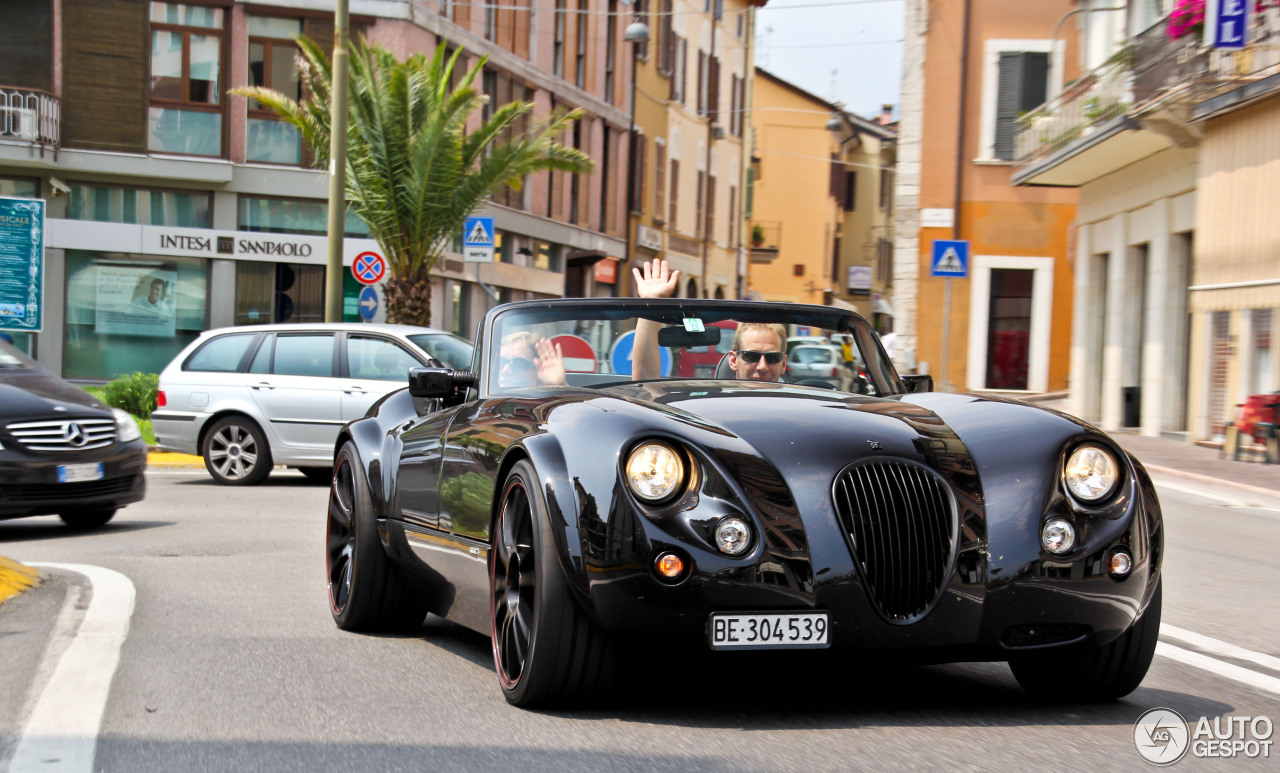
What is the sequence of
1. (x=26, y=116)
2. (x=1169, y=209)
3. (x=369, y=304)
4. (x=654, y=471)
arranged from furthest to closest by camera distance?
(x=26, y=116)
(x=1169, y=209)
(x=369, y=304)
(x=654, y=471)

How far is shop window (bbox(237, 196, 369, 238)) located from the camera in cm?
3256

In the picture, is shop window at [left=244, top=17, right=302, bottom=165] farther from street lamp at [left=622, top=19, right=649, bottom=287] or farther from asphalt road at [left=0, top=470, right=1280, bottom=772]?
asphalt road at [left=0, top=470, right=1280, bottom=772]

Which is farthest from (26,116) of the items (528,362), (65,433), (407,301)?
(528,362)

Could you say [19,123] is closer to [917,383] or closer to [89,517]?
[89,517]

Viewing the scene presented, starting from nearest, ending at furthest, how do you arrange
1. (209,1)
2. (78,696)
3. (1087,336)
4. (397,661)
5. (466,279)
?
(78,696) → (397,661) → (1087,336) → (209,1) → (466,279)

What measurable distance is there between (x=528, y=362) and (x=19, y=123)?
89.1 feet

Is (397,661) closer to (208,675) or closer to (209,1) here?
(208,675)

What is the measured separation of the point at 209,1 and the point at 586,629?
3001 centimetres

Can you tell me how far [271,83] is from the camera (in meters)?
32.6

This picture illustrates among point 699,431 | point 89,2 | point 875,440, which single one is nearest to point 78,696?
point 699,431

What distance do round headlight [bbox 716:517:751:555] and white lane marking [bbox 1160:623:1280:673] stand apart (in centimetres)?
254

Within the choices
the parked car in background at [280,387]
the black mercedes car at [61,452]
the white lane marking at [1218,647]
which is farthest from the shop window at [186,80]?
the white lane marking at [1218,647]

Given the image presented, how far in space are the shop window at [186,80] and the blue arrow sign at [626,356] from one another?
27.6 m

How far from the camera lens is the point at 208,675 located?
530 centimetres
